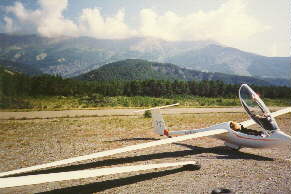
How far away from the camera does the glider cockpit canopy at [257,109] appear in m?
10.8

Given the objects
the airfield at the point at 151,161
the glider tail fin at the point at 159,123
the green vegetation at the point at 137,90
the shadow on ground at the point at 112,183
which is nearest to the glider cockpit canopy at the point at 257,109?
the airfield at the point at 151,161

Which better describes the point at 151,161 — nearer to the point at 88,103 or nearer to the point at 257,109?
the point at 257,109

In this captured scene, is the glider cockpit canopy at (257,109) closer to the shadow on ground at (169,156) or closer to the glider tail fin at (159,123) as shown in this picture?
the shadow on ground at (169,156)

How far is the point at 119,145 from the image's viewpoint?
15016mm

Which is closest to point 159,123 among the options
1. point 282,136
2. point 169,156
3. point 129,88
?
point 169,156

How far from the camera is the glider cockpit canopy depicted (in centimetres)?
1080

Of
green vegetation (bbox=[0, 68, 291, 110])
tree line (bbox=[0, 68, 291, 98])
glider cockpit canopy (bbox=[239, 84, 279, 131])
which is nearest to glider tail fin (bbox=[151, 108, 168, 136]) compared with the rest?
glider cockpit canopy (bbox=[239, 84, 279, 131])

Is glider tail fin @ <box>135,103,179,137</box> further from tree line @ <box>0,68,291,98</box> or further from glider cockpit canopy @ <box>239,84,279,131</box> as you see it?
tree line @ <box>0,68,291,98</box>

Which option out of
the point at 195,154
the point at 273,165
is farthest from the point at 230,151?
the point at 273,165

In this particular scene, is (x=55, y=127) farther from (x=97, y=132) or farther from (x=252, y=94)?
(x=252, y=94)

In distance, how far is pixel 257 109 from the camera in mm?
10992

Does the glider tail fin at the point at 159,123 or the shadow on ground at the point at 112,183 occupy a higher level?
the glider tail fin at the point at 159,123

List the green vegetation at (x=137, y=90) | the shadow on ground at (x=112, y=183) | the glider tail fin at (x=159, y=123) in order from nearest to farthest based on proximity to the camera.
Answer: the shadow on ground at (x=112, y=183), the glider tail fin at (x=159, y=123), the green vegetation at (x=137, y=90)

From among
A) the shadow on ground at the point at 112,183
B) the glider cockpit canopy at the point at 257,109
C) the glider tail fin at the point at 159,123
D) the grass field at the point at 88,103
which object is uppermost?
the glider cockpit canopy at the point at 257,109
